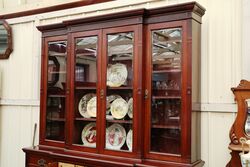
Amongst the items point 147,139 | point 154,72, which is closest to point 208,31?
point 154,72

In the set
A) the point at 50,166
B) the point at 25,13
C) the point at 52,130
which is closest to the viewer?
the point at 50,166

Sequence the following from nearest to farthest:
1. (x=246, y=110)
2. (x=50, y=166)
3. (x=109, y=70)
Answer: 1. (x=246, y=110)
2. (x=109, y=70)
3. (x=50, y=166)

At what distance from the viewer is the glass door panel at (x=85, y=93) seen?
2797 mm

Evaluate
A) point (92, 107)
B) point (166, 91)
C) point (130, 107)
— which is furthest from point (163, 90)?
point (92, 107)

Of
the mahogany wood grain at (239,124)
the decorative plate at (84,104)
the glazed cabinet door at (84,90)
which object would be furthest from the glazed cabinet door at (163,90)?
the decorative plate at (84,104)

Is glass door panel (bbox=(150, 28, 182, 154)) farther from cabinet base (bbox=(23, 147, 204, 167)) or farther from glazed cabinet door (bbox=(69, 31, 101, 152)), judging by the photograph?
glazed cabinet door (bbox=(69, 31, 101, 152))

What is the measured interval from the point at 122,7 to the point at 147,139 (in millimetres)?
1409

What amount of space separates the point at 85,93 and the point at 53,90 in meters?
0.43

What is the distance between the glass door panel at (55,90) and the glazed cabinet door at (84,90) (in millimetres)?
254

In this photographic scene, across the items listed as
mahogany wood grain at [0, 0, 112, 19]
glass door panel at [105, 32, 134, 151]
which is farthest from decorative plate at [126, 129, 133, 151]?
mahogany wood grain at [0, 0, 112, 19]

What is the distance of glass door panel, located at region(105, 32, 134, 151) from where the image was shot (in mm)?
2605

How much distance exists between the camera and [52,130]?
311 cm

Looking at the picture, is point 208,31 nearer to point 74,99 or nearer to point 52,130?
point 74,99

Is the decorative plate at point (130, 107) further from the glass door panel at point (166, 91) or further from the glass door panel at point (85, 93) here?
the glass door panel at point (85, 93)
